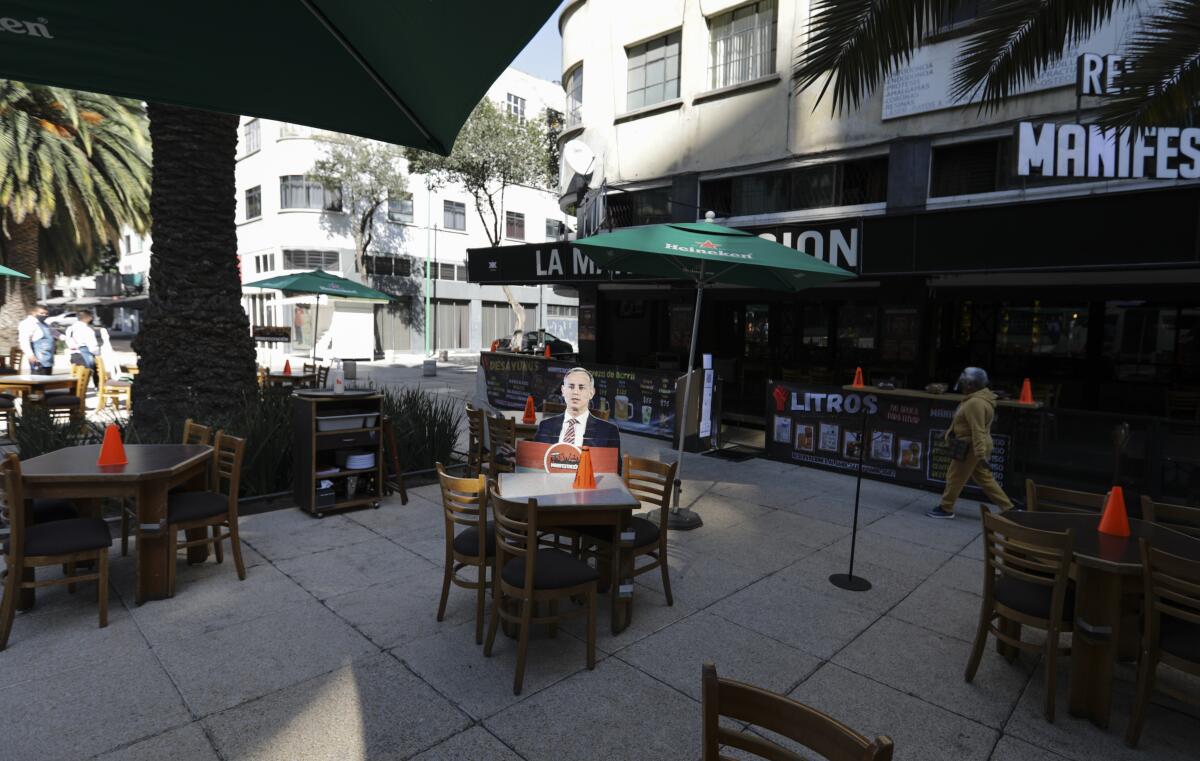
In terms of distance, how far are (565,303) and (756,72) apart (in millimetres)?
35732

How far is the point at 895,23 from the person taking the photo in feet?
14.7

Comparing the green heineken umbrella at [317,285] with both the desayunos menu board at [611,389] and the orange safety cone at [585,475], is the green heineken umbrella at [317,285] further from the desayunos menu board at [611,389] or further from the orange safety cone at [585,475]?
the orange safety cone at [585,475]

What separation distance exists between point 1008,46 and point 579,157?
10.9 meters

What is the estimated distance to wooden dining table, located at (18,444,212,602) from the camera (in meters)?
4.46

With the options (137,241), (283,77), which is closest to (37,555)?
(283,77)

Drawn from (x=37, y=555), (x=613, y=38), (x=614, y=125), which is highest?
(x=613, y=38)

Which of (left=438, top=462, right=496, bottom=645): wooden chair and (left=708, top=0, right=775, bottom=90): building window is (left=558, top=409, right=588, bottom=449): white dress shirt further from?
(left=708, top=0, right=775, bottom=90): building window

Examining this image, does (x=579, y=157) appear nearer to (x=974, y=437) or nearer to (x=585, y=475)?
(x=974, y=437)

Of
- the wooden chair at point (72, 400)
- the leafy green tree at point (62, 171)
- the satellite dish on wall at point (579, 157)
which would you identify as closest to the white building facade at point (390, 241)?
the leafy green tree at point (62, 171)

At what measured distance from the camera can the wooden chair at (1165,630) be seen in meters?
3.23

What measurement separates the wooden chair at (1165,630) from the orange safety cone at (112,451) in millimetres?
6735

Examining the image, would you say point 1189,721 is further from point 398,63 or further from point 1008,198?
→ point 1008,198

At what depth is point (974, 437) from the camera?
711cm

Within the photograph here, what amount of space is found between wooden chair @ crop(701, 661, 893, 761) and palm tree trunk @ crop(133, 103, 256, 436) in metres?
7.79
